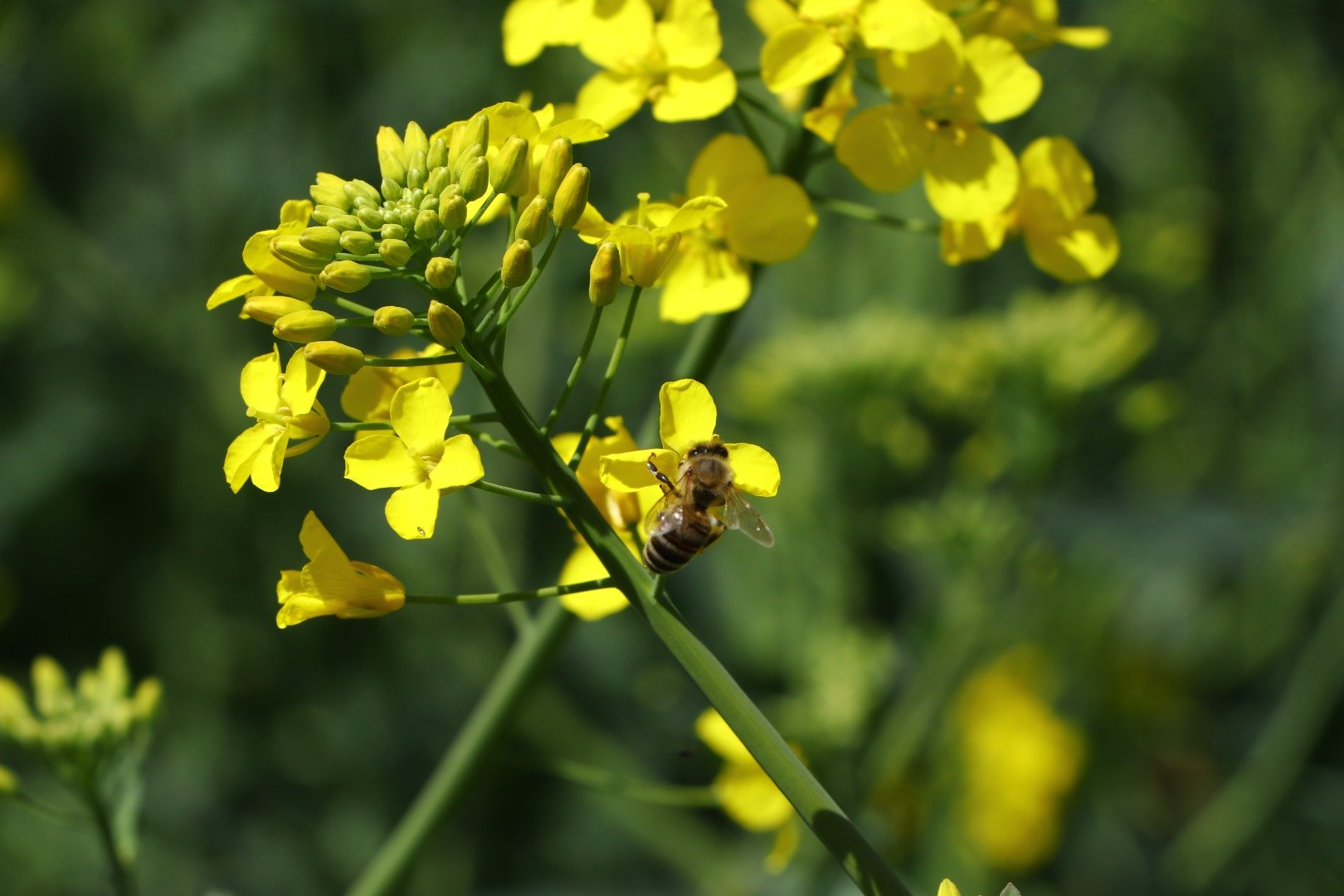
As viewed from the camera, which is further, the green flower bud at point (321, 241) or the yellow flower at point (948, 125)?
the yellow flower at point (948, 125)

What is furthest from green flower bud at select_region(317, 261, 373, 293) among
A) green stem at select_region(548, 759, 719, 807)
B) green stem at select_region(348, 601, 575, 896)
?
green stem at select_region(548, 759, 719, 807)

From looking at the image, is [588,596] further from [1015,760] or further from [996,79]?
[1015,760]

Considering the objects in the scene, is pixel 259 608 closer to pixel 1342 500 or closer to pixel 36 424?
pixel 36 424

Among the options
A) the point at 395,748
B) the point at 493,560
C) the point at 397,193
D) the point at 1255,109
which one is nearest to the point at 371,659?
the point at 395,748

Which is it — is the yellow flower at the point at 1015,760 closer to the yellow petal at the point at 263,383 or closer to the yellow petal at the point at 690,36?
the yellow petal at the point at 690,36

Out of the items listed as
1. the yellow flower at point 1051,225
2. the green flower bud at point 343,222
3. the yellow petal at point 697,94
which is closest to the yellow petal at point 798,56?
the yellow petal at point 697,94

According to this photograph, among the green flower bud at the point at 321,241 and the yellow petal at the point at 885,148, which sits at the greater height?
the green flower bud at the point at 321,241
